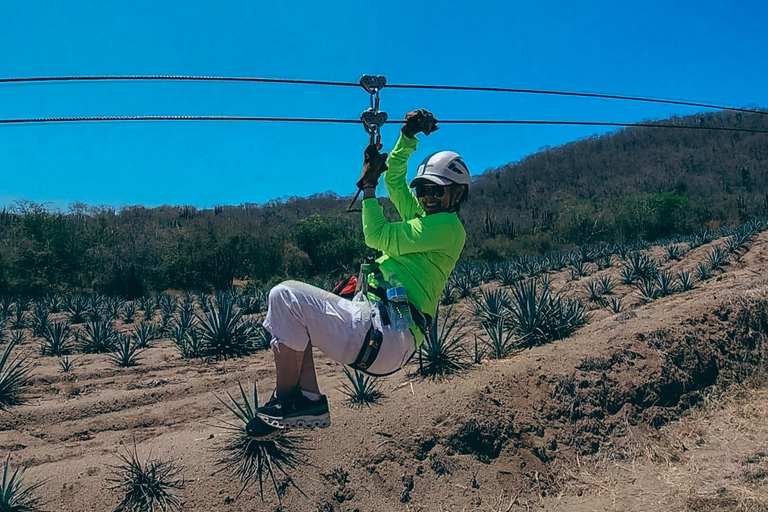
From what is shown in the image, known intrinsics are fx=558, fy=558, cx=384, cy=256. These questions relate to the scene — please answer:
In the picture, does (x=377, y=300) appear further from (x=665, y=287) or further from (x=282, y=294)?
(x=665, y=287)

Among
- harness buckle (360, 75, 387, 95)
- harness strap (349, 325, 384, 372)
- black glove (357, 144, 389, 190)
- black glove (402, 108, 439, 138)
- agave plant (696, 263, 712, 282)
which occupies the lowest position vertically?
harness strap (349, 325, 384, 372)

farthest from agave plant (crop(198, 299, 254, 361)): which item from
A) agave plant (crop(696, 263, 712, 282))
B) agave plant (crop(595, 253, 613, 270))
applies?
agave plant (crop(595, 253, 613, 270))

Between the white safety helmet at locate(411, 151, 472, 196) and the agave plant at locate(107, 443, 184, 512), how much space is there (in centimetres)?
309

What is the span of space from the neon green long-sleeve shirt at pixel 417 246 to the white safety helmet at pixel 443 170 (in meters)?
0.19

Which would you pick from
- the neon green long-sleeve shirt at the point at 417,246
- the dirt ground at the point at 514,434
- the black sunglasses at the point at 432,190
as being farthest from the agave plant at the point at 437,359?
the black sunglasses at the point at 432,190

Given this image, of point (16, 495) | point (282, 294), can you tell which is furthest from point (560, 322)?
point (16, 495)

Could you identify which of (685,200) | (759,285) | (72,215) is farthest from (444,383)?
(685,200)

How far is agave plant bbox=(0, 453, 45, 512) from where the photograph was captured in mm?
4086

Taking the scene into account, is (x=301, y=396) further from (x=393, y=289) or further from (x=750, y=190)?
(x=750, y=190)

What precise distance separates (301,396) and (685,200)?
220ft

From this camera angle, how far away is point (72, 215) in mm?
45594

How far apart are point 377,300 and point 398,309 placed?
0.44ft

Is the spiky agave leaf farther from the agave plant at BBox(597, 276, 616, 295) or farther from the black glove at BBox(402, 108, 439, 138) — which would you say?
the agave plant at BBox(597, 276, 616, 295)

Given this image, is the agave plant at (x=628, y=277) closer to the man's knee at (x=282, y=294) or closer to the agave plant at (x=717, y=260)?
the agave plant at (x=717, y=260)
